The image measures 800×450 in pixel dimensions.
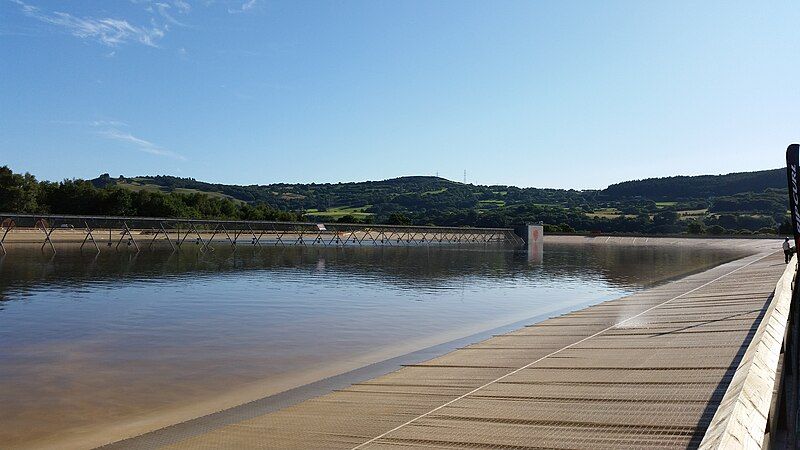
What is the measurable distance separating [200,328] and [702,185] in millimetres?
185753

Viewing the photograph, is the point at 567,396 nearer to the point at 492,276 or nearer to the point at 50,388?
the point at 50,388

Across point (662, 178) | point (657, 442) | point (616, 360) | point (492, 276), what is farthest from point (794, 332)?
point (662, 178)

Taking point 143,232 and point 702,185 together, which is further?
point 702,185

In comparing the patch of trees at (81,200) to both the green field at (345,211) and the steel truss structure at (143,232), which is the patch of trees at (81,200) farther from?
the green field at (345,211)

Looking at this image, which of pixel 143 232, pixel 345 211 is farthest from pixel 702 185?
pixel 143 232

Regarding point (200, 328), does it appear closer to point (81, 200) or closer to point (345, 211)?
point (81, 200)

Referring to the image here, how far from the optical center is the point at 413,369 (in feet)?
29.1

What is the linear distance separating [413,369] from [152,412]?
352 centimetres

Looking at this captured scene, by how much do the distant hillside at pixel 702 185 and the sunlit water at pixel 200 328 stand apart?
6147 inches

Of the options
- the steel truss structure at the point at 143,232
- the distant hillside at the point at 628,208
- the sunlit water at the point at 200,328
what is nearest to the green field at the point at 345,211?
the distant hillside at the point at 628,208

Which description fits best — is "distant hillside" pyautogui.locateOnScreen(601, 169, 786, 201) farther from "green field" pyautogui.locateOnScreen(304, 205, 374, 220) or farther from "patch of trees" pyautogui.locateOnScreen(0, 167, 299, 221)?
"patch of trees" pyautogui.locateOnScreen(0, 167, 299, 221)

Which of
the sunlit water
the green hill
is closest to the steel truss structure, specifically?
the green hill

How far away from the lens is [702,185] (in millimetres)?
A: 175125

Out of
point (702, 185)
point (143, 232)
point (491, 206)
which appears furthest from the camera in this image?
point (491, 206)
